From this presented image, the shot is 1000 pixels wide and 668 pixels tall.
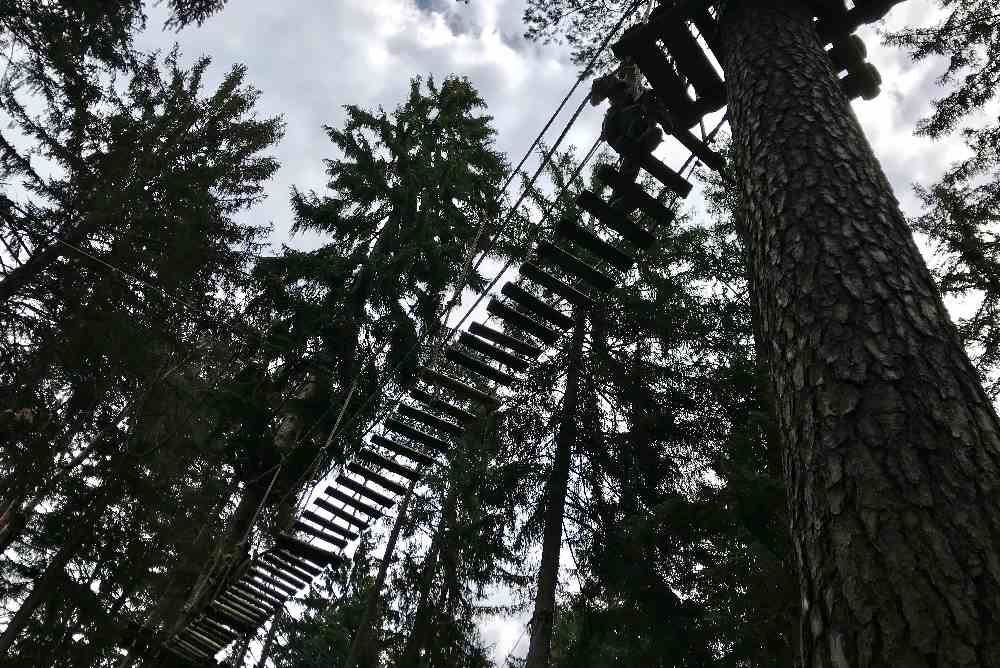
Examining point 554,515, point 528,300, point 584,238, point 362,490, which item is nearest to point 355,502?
point 362,490

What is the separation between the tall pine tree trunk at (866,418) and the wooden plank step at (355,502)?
6576mm

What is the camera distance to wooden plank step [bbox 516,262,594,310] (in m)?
5.64

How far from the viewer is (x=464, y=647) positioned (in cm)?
1088

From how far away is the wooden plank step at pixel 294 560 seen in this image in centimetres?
738

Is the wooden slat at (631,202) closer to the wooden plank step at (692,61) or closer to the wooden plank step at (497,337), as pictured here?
the wooden plank step at (692,61)

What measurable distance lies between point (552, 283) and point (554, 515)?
449cm

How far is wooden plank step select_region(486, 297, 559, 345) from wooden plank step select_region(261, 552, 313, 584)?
429 centimetres

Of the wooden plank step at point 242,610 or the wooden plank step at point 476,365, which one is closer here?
the wooden plank step at point 476,365

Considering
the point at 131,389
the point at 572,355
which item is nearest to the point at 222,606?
the point at 131,389

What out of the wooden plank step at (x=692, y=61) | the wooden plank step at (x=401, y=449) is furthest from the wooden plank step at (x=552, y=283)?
the wooden plank step at (x=692, y=61)

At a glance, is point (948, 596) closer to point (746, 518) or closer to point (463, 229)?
point (746, 518)

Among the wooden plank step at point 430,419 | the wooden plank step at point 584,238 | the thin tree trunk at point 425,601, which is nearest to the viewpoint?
the wooden plank step at point 584,238

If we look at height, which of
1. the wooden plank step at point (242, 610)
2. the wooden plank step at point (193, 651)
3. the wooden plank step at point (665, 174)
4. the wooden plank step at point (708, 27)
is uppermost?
the wooden plank step at point (665, 174)

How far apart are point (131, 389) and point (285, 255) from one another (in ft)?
10.2
